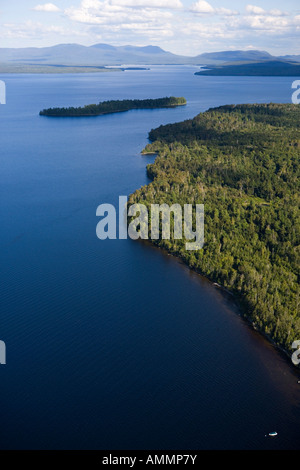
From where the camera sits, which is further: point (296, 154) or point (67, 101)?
point (67, 101)

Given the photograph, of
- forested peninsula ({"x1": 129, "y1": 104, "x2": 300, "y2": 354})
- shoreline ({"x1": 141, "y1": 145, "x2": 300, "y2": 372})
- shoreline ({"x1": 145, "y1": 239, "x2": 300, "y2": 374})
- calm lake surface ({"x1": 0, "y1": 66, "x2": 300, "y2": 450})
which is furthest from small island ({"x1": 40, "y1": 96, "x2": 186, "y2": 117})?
shoreline ({"x1": 141, "y1": 145, "x2": 300, "y2": 372})

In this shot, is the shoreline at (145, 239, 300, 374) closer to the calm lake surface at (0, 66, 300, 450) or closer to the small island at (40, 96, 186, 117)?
the calm lake surface at (0, 66, 300, 450)

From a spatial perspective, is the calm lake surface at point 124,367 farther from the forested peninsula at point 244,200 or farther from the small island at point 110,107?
the small island at point 110,107

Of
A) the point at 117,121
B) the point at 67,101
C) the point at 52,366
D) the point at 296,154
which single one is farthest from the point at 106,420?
the point at 67,101

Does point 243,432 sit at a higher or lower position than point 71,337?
lower
